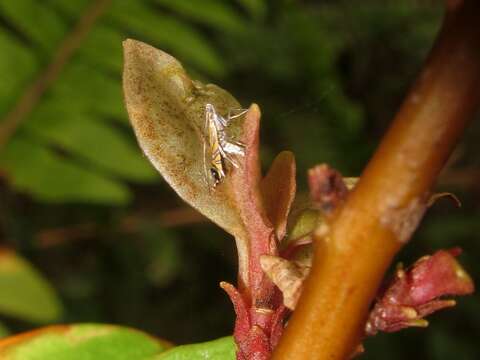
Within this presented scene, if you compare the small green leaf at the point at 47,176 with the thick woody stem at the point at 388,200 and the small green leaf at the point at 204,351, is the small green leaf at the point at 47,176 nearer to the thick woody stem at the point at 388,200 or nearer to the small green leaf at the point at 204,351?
the small green leaf at the point at 204,351

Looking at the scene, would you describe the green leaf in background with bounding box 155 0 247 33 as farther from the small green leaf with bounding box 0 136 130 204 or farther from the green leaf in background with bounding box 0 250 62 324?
the green leaf in background with bounding box 0 250 62 324

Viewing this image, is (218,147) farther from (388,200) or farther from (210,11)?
(210,11)

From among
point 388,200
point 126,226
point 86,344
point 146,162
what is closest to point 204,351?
point 86,344

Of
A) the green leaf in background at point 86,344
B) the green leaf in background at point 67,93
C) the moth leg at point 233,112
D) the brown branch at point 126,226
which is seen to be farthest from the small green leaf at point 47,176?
the moth leg at point 233,112

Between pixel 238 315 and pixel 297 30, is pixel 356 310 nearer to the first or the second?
pixel 238 315

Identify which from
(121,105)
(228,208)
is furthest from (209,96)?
(121,105)

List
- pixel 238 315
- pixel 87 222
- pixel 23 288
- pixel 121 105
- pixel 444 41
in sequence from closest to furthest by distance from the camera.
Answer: pixel 444 41 → pixel 238 315 → pixel 23 288 → pixel 121 105 → pixel 87 222
